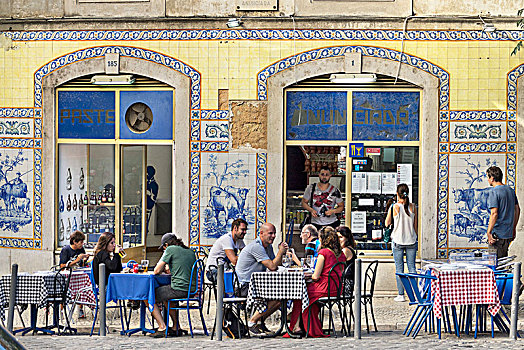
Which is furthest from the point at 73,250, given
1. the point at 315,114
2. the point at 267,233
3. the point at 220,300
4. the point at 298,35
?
the point at 298,35

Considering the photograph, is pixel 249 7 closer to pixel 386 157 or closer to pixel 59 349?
pixel 386 157

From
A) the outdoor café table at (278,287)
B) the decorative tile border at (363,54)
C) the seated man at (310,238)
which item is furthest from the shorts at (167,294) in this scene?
the decorative tile border at (363,54)

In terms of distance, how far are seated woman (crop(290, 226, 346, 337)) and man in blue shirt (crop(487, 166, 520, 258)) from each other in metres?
Result: 2.56

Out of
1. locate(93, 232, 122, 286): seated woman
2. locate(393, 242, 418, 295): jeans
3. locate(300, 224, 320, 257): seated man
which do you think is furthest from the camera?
locate(393, 242, 418, 295): jeans

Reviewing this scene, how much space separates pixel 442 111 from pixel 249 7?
128 inches

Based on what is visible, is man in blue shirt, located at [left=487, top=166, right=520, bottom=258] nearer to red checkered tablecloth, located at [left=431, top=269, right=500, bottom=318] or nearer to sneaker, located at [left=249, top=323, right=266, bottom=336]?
red checkered tablecloth, located at [left=431, top=269, right=500, bottom=318]

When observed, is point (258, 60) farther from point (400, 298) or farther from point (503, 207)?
point (503, 207)

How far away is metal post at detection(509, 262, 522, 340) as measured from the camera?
9.00 metres

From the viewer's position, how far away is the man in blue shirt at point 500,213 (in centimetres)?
1090

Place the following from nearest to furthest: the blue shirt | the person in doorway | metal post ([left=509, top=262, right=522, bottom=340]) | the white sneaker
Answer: metal post ([left=509, top=262, right=522, bottom=340]), the blue shirt, the white sneaker, the person in doorway

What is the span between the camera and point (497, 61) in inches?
488

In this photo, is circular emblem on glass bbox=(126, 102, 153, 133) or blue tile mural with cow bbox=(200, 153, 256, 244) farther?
circular emblem on glass bbox=(126, 102, 153, 133)

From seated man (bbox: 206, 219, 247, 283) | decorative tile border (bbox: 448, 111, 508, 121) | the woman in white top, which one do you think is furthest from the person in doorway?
seated man (bbox: 206, 219, 247, 283)

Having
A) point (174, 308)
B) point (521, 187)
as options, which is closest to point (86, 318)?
point (174, 308)
